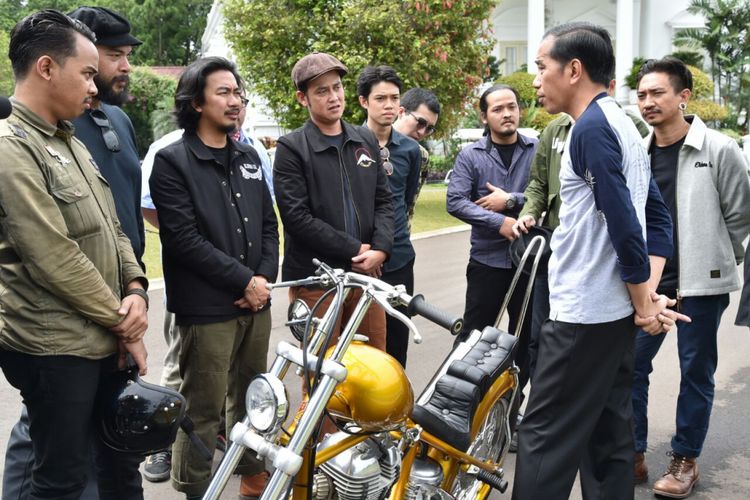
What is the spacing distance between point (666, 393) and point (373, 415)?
3.66 metres

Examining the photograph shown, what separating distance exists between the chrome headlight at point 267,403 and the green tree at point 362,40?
12714 millimetres

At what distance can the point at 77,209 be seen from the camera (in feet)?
9.37

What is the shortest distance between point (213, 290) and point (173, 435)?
974 millimetres

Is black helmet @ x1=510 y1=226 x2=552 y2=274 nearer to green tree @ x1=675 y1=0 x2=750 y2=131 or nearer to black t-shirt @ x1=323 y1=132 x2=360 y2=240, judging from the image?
black t-shirt @ x1=323 y1=132 x2=360 y2=240

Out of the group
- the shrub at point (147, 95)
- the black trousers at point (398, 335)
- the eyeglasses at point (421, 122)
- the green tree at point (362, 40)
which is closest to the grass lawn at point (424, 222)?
the green tree at point (362, 40)

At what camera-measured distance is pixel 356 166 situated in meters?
4.47

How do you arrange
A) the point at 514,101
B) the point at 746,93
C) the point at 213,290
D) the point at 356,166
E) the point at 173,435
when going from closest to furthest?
the point at 173,435 → the point at 213,290 → the point at 356,166 → the point at 514,101 → the point at 746,93

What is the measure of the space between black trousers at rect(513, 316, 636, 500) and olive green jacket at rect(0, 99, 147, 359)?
1.71 m

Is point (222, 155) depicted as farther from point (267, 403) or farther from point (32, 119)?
point (267, 403)

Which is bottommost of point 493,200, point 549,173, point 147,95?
point 147,95

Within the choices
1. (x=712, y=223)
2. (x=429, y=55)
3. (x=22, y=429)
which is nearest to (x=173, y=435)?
(x=22, y=429)

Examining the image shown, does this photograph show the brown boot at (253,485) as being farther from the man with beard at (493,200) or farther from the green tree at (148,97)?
the green tree at (148,97)

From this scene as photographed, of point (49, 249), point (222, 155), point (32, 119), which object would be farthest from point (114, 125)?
point (49, 249)

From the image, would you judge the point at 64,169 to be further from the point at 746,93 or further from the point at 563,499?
the point at 746,93
